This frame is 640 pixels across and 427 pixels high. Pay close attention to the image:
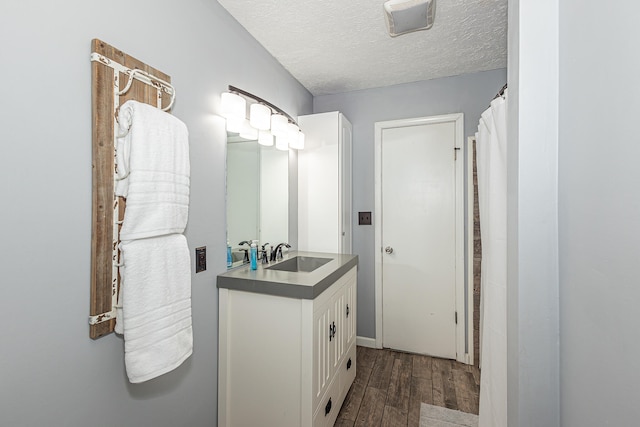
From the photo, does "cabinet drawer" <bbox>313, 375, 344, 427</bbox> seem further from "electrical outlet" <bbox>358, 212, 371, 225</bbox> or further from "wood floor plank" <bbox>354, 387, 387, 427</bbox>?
"electrical outlet" <bbox>358, 212, 371, 225</bbox>

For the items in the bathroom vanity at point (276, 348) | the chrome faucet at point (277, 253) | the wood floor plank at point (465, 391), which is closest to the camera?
the bathroom vanity at point (276, 348)

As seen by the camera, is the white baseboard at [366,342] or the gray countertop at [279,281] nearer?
the gray countertop at [279,281]

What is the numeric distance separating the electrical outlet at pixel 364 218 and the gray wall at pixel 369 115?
4cm

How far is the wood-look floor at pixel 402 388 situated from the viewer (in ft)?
5.84

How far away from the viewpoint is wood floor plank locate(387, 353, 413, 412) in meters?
1.90

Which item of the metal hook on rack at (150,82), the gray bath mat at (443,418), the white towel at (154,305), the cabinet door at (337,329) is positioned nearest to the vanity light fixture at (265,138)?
the metal hook on rack at (150,82)

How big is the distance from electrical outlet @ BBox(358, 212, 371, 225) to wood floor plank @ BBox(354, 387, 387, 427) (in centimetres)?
136

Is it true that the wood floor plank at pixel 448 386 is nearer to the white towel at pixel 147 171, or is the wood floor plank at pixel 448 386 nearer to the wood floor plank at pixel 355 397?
the wood floor plank at pixel 355 397

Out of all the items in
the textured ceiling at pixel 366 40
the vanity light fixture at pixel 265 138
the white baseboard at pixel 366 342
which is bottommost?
the white baseboard at pixel 366 342
